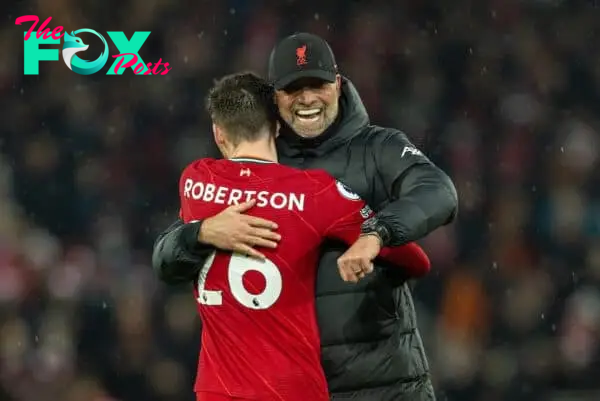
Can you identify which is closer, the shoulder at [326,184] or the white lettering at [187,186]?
the shoulder at [326,184]

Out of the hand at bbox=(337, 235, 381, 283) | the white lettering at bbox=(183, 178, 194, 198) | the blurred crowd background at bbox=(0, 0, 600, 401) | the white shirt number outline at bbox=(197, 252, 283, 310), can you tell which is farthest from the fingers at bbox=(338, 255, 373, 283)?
the blurred crowd background at bbox=(0, 0, 600, 401)

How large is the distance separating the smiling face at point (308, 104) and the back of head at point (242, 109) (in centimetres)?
7

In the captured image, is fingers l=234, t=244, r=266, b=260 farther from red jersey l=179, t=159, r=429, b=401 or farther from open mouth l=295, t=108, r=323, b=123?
open mouth l=295, t=108, r=323, b=123

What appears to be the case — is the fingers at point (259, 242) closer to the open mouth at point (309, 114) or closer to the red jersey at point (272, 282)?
the red jersey at point (272, 282)

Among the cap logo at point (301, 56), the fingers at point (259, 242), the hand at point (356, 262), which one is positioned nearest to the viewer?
the hand at point (356, 262)

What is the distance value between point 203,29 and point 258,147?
5087mm

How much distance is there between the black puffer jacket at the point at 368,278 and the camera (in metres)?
3.19

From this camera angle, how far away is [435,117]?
7.66m

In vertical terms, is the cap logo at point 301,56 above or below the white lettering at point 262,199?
above

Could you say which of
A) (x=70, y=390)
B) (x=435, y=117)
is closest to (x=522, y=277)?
(x=435, y=117)

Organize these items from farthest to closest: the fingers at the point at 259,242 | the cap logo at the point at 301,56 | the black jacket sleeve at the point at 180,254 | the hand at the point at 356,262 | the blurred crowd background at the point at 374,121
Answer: the blurred crowd background at the point at 374,121 < the cap logo at the point at 301,56 < the black jacket sleeve at the point at 180,254 < the fingers at the point at 259,242 < the hand at the point at 356,262
